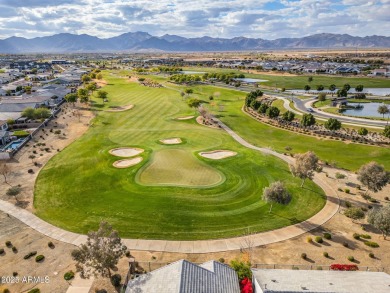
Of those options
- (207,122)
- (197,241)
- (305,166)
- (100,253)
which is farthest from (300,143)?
(100,253)

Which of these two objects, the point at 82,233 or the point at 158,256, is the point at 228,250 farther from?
the point at 82,233

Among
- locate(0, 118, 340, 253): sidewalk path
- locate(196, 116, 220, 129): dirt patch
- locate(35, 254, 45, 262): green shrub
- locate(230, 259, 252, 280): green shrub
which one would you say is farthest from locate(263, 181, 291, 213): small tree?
locate(196, 116, 220, 129): dirt patch

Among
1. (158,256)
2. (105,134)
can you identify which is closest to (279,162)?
(158,256)

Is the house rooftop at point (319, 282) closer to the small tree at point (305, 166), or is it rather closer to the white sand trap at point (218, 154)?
the small tree at point (305, 166)

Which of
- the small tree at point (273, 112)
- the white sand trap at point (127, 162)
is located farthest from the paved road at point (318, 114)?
the white sand trap at point (127, 162)

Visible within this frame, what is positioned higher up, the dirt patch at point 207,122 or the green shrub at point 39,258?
the dirt patch at point 207,122
